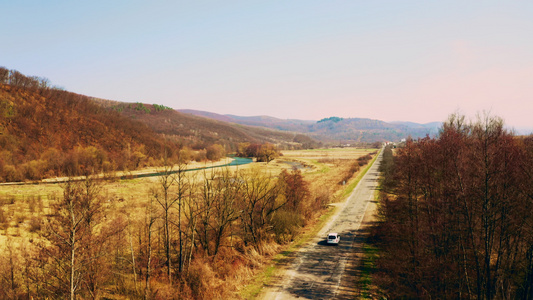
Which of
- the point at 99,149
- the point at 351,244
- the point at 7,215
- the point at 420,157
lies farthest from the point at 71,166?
the point at 420,157

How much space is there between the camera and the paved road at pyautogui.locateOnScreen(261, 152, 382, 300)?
2136 cm

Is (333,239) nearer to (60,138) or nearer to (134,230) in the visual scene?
(134,230)

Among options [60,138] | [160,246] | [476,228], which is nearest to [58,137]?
[60,138]

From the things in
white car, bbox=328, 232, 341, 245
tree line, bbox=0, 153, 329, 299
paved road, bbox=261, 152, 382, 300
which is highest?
tree line, bbox=0, 153, 329, 299

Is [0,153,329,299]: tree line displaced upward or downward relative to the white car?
upward

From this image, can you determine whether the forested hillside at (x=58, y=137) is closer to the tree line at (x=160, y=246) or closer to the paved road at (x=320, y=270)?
the tree line at (x=160, y=246)

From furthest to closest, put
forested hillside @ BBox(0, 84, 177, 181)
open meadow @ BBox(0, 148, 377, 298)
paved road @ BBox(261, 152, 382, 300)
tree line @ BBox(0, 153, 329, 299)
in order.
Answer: forested hillside @ BBox(0, 84, 177, 181) < paved road @ BBox(261, 152, 382, 300) < open meadow @ BBox(0, 148, 377, 298) < tree line @ BBox(0, 153, 329, 299)

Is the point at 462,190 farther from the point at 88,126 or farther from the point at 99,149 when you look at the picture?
the point at 88,126

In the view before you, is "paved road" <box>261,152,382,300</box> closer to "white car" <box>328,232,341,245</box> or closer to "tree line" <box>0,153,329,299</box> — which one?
"white car" <box>328,232,341,245</box>

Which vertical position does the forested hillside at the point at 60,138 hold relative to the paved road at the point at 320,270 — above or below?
above

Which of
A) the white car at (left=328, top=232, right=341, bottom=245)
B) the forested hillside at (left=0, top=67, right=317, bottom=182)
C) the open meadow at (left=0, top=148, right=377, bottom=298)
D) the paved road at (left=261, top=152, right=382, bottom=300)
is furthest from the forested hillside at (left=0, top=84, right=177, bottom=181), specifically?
the white car at (left=328, top=232, right=341, bottom=245)

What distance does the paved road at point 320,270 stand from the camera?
2136cm

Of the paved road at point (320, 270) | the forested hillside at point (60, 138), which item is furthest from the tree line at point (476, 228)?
the forested hillside at point (60, 138)

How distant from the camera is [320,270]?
2533 cm
